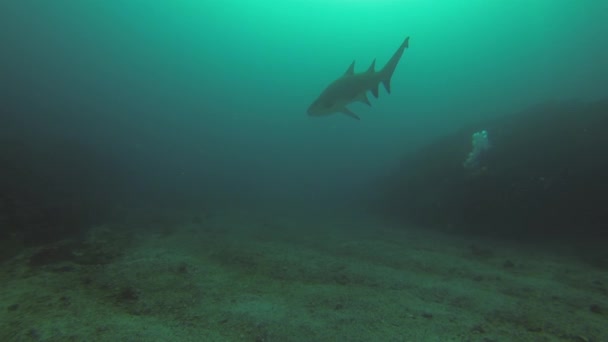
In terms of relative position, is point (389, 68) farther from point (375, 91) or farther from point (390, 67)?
point (375, 91)

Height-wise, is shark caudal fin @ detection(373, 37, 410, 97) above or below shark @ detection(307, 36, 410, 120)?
above

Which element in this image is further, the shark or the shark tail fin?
the shark tail fin

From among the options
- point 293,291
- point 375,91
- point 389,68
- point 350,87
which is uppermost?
point 389,68

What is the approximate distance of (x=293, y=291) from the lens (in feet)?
15.9

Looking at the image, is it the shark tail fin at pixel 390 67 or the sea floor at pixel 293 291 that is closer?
the sea floor at pixel 293 291

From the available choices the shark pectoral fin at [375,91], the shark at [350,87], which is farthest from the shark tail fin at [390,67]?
the shark pectoral fin at [375,91]

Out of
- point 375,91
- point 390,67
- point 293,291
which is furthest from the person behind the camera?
point 375,91

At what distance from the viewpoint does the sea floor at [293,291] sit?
3.51 m

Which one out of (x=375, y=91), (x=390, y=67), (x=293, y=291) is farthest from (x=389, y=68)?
(x=293, y=291)

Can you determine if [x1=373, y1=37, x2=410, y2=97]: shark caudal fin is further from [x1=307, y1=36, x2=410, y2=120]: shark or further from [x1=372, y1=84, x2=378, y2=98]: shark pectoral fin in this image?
[x1=372, y1=84, x2=378, y2=98]: shark pectoral fin

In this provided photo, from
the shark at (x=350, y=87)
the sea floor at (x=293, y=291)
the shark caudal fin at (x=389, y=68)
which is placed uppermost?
the shark caudal fin at (x=389, y=68)

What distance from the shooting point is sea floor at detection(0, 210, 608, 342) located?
351cm

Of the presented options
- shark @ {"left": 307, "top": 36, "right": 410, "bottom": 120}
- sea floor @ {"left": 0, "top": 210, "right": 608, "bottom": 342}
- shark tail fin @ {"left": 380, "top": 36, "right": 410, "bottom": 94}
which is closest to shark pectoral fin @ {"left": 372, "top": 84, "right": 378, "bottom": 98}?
shark @ {"left": 307, "top": 36, "right": 410, "bottom": 120}

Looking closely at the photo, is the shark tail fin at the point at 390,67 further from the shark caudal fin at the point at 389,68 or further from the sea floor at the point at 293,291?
the sea floor at the point at 293,291
